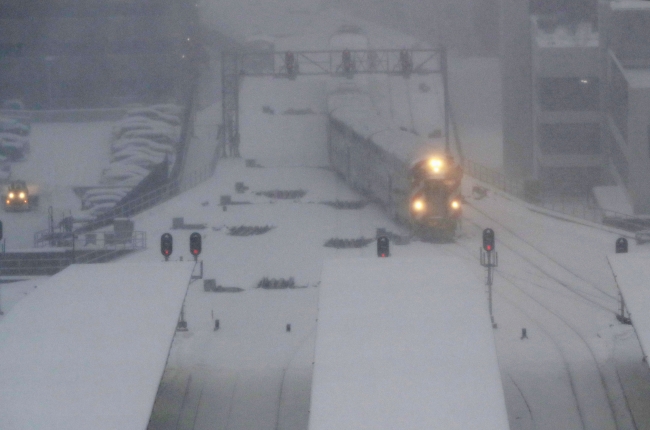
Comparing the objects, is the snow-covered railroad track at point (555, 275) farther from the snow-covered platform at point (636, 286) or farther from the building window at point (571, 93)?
the building window at point (571, 93)

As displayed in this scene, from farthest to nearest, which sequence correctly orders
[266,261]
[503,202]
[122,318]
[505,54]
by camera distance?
1. [505,54]
2. [503,202]
3. [266,261]
4. [122,318]

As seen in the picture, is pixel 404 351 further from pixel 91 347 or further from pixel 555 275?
pixel 555 275

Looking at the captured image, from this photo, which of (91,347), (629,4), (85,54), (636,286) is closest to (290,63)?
(629,4)

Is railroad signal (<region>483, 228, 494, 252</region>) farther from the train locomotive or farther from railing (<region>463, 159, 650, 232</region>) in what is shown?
railing (<region>463, 159, 650, 232</region>)

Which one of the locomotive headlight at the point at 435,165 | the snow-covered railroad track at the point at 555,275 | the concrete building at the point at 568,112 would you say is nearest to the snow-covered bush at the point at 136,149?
the locomotive headlight at the point at 435,165

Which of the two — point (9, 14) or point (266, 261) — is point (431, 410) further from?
point (9, 14)

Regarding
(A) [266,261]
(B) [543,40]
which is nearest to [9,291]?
(A) [266,261]
